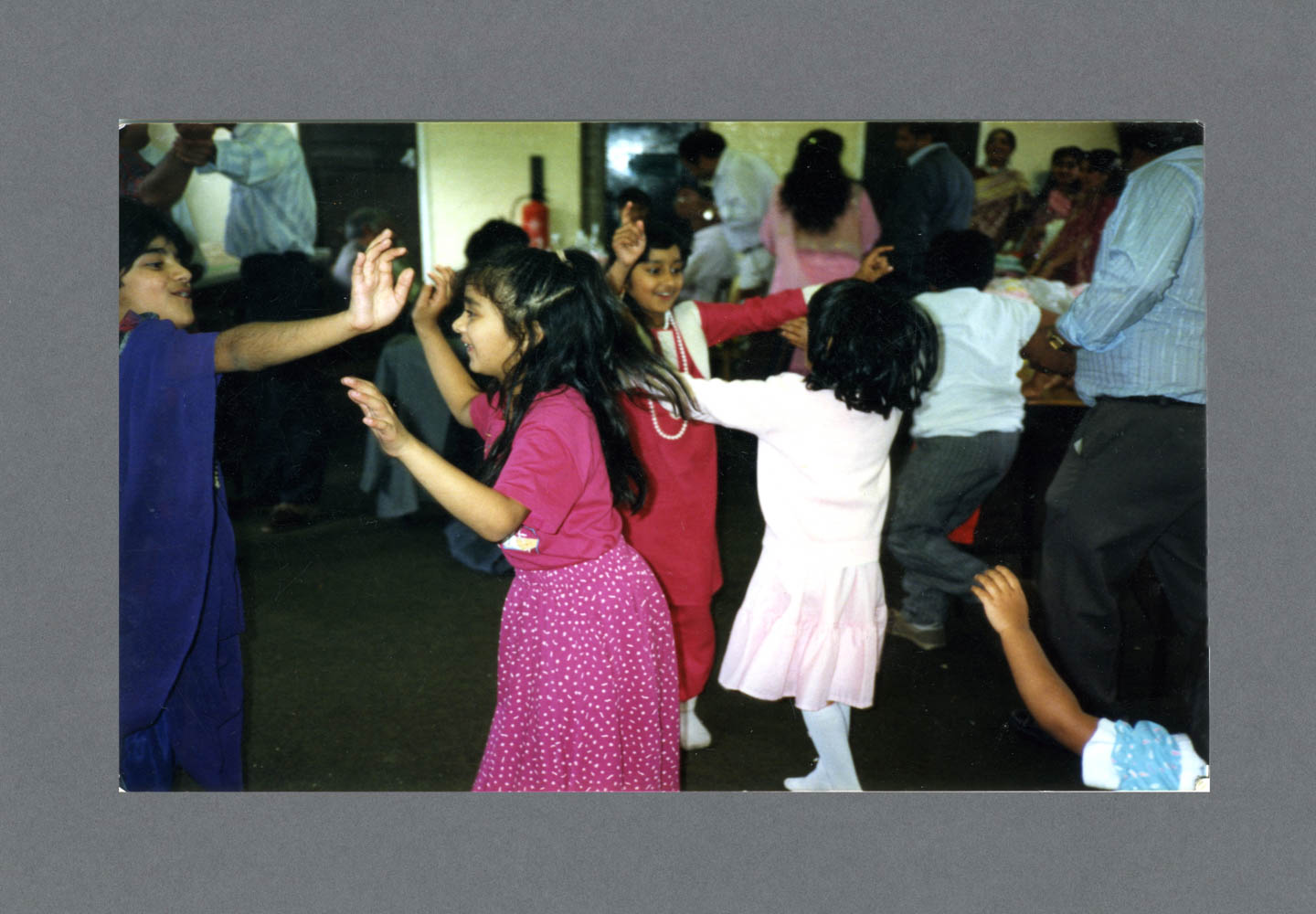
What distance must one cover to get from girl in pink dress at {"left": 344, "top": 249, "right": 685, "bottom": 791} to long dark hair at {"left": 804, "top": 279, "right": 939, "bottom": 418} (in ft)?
1.10

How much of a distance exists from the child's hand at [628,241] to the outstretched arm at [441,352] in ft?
1.11

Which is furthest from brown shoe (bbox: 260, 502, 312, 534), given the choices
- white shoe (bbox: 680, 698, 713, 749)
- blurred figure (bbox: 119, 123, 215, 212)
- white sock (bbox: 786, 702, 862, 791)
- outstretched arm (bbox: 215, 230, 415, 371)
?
white sock (bbox: 786, 702, 862, 791)

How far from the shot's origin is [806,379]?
2500mm

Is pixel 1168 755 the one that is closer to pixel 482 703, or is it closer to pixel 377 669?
pixel 482 703

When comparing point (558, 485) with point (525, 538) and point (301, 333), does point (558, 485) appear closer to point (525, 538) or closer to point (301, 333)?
point (525, 538)

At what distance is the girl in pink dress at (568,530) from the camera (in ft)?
7.29

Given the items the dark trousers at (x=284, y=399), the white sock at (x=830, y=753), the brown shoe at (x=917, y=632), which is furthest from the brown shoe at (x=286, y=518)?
the brown shoe at (x=917, y=632)

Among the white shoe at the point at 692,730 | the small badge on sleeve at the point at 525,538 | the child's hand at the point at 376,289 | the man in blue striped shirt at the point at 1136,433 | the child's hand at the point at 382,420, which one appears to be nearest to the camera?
the child's hand at the point at 382,420

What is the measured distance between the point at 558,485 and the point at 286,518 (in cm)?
69

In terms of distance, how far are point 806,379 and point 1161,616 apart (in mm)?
923

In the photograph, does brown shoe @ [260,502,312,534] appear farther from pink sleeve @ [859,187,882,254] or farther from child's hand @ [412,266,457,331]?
pink sleeve @ [859,187,882,254]

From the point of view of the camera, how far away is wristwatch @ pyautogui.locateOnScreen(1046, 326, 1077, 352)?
2588 mm

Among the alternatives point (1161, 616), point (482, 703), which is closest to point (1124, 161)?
point (1161, 616)

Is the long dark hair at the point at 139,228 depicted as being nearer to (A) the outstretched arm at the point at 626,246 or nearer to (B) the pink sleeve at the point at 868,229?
(A) the outstretched arm at the point at 626,246
